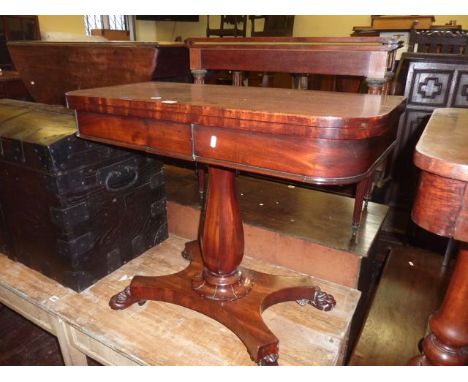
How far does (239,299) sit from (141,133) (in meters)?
0.58

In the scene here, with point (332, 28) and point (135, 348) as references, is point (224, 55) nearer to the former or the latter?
point (135, 348)

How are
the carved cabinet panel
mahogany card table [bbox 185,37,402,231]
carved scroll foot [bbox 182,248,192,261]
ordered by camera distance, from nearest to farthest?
mahogany card table [bbox 185,37,402,231], carved scroll foot [bbox 182,248,192,261], the carved cabinet panel

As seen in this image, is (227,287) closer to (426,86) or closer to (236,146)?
(236,146)

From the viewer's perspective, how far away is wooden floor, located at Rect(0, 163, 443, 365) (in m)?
1.15

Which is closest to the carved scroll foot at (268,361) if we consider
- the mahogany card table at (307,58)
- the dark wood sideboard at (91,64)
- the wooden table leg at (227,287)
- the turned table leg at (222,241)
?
the wooden table leg at (227,287)

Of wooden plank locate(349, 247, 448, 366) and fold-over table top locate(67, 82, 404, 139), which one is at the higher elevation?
fold-over table top locate(67, 82, 404, 139)

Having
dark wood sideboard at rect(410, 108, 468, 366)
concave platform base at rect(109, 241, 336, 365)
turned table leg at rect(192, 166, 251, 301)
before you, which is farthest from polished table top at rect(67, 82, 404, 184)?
concave platform base at rect(109, 241, 336, 365)

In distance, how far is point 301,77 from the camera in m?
1.61

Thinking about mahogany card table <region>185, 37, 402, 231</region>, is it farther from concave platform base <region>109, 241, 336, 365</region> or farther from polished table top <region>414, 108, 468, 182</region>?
polished table top <region>414, 108, 468, 182</region>

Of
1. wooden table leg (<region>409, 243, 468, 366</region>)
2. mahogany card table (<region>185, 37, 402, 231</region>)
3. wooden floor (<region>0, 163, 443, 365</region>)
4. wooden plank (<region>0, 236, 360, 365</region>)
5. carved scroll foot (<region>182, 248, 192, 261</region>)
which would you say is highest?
mahogany card table (<region>185, 37, 402, 231</region>)

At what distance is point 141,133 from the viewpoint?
2.87 feet

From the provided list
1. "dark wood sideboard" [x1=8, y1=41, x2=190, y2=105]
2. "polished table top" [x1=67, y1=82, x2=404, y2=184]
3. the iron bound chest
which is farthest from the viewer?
"dark wood sideboard" [x1=8, y1=41, x2=190, y2=105]

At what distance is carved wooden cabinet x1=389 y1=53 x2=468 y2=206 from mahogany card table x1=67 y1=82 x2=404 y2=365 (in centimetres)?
132

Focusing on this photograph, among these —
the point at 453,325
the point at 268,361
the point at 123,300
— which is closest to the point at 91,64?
the point at 123,300
